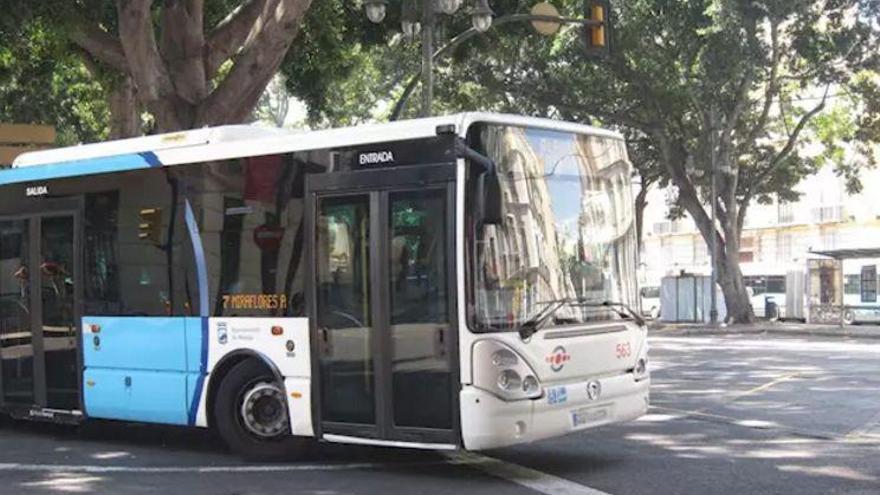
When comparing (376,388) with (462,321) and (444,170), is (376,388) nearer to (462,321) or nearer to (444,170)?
(462,321)

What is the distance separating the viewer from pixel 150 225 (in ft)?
30.5

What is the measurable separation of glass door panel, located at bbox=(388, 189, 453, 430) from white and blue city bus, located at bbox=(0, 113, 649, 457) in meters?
0.02

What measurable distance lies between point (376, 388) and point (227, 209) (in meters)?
2.27

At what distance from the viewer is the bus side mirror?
7203 mm

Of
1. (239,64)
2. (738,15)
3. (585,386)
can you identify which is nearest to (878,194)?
(738,15)

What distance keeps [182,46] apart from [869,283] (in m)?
30.1

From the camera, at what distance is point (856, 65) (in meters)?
28.6

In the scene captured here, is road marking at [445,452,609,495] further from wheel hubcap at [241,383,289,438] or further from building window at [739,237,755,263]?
building window at [739,237,755,263]

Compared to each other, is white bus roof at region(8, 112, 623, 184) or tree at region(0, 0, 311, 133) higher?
tree at region(0, 0, 311, 133)

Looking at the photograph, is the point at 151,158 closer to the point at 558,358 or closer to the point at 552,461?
the point at 558,358

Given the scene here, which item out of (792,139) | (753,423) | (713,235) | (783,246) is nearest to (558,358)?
(753,423)

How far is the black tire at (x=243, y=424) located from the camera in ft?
28.1

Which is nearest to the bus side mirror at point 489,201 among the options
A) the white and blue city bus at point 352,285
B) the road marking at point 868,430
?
the white and blue city bus at point 352,285

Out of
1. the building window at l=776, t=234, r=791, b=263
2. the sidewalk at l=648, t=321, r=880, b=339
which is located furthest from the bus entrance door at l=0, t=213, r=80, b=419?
the building window at l=776, t=234, r=791, b=263
